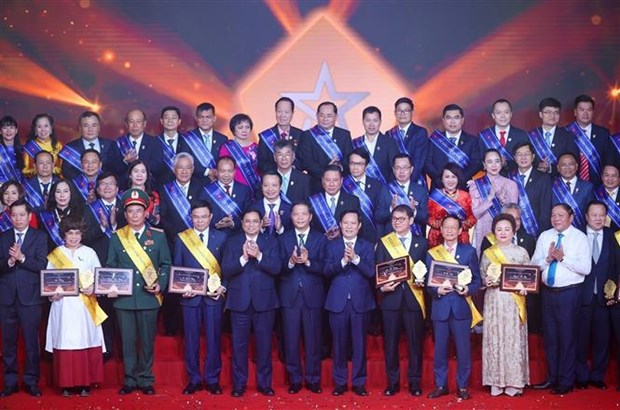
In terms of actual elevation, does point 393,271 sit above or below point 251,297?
above

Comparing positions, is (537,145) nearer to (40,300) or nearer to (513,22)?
(513,22)

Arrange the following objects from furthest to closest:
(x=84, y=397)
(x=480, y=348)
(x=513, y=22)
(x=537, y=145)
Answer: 1. (x=513, y=22)
2. (x=537, y=145)
3. (x=480, y=348)
4. (x=84, y=397)

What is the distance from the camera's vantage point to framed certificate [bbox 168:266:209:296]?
7.15 metres

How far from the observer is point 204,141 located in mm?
8562

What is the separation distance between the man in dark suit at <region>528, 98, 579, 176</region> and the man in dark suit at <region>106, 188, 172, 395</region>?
304cm

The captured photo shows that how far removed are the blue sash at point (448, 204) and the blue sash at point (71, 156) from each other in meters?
2.70

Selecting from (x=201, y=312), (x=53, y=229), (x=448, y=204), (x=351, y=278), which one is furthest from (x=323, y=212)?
(x=53, y=229)

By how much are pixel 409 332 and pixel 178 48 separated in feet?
11.8

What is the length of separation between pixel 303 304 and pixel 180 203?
4.21ft

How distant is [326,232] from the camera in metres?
7.60

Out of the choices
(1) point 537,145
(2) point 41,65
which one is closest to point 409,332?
(1) point 537,145

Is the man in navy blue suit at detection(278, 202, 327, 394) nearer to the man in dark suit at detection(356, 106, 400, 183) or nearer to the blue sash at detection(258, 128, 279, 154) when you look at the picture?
the man in dark suit at detection(356, 106, 400, 183)

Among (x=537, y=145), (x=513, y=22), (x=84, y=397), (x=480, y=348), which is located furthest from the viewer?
(x=513, y=22)

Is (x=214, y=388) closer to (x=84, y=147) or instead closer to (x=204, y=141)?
(x=204, y=141)
